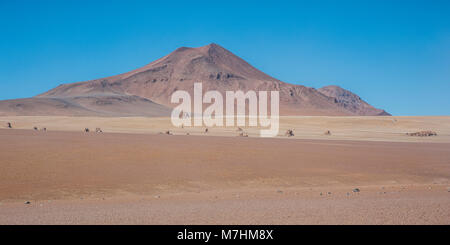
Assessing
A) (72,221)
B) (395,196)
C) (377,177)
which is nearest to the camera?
(72,221)

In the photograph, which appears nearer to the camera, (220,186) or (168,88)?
(220,186)

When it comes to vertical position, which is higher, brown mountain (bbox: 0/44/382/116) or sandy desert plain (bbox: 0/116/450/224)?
brown mountain (bbox: 0/44/382/116)

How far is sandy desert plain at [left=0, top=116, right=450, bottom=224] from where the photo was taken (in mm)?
6504

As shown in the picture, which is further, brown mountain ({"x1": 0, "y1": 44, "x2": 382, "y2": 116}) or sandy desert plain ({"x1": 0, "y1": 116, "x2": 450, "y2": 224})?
brown mountain ({"x1": 0, "y1": 44, "x2": 382, "y2": 116})

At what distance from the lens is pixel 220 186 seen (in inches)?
412

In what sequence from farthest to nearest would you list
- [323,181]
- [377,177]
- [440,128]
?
[440,128] < [377,177] < [323,181]

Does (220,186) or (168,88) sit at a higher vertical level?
(168,88)

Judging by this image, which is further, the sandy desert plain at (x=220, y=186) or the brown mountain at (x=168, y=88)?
the brown mountain at (x=168, y=88)

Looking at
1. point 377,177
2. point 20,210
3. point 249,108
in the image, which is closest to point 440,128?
point 377,177

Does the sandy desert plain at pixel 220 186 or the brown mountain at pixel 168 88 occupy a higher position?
the brown mountain at pixel 168 88

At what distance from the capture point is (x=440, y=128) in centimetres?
3903

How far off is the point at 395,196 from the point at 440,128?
34.5m

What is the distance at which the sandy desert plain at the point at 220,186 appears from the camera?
6.50 metres
